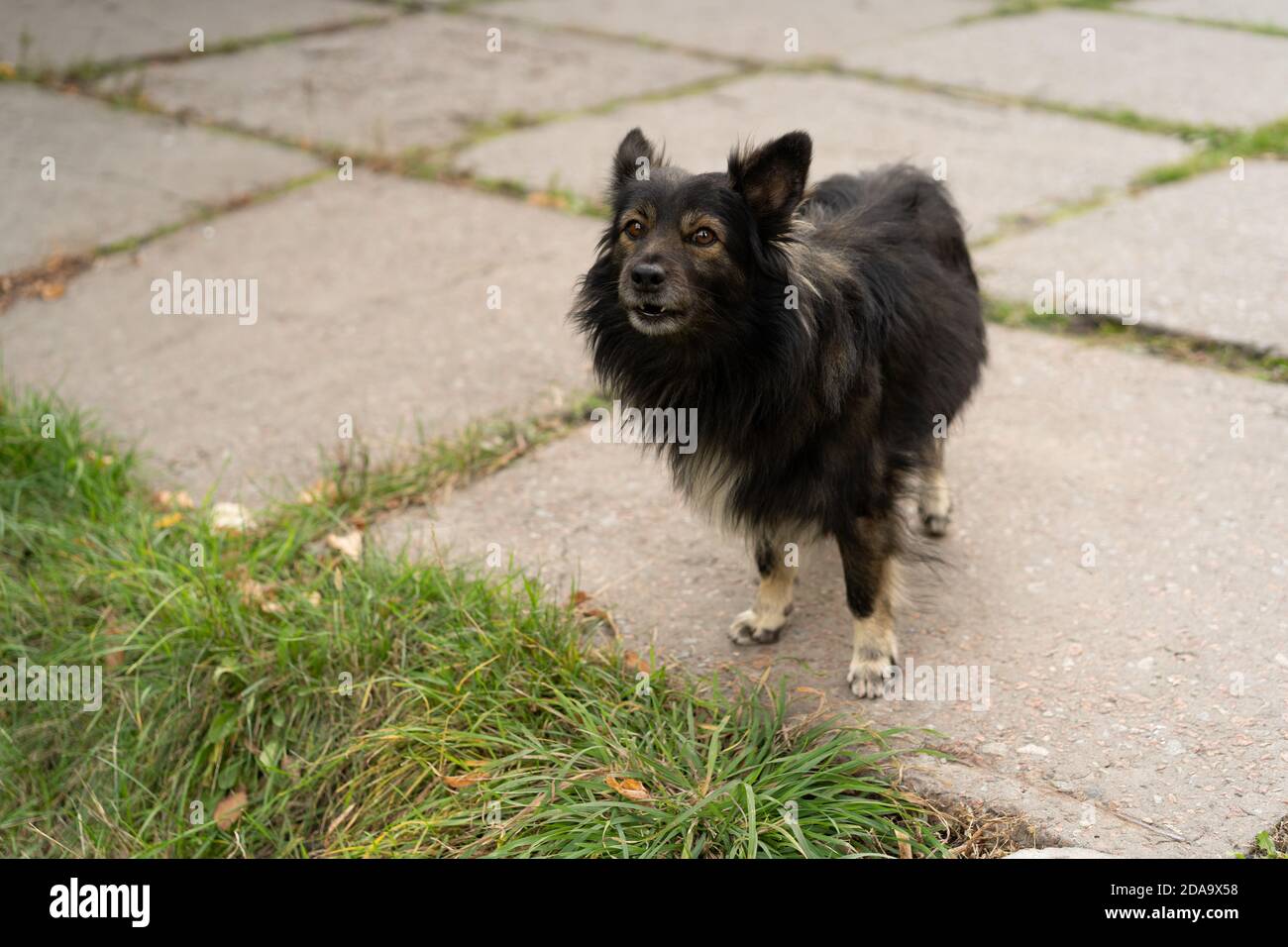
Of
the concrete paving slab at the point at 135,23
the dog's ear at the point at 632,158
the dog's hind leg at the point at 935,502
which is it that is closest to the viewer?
the dog's ear at the point at 632,158

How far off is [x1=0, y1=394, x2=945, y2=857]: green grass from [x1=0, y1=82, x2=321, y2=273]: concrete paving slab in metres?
2.30

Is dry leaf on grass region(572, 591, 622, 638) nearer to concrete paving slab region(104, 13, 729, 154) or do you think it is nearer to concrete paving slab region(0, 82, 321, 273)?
concrete paving slab region(0, 82, 321, 273)

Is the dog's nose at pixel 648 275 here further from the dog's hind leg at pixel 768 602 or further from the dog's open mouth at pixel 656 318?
the dog's hind leg at pixel 768 602

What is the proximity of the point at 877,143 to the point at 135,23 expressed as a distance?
17.6 ft

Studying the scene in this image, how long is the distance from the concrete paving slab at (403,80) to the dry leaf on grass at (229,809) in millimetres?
4289

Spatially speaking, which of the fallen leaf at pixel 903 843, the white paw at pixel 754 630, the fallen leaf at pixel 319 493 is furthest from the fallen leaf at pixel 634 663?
the fallen leaf at pixel 319 493

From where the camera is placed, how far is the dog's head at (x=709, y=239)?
304 centimetres

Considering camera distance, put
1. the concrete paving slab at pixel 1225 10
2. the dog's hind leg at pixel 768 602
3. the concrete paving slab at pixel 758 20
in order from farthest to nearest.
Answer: the concrete paving slab at pixel 1225 10
the concrete paving slab at pixel 758 20
the dog's hind leg at pixel 768 602

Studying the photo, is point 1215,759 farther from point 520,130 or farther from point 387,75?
point 387,75

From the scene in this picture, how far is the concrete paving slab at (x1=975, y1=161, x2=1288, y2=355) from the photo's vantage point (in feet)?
16.2

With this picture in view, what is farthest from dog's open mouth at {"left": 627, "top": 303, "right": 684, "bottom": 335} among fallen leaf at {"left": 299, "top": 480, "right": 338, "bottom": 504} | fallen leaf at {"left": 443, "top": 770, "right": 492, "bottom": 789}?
fallen leaf at {"left": 299, "top": 480, "right": 338, "bottom": 504}

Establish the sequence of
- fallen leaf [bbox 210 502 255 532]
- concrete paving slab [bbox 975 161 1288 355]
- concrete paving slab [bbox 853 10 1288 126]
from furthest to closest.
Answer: concrete paving slab [bbox 853 10 1288 126], concrete paving slab [bbox 975 161 1288 355], fallen leaf [bbox 210 502 255 532]

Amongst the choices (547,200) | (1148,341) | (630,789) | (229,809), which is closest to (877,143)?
(547,200)

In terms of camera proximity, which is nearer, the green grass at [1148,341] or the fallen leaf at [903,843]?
the fallen leaf at [903,843]
